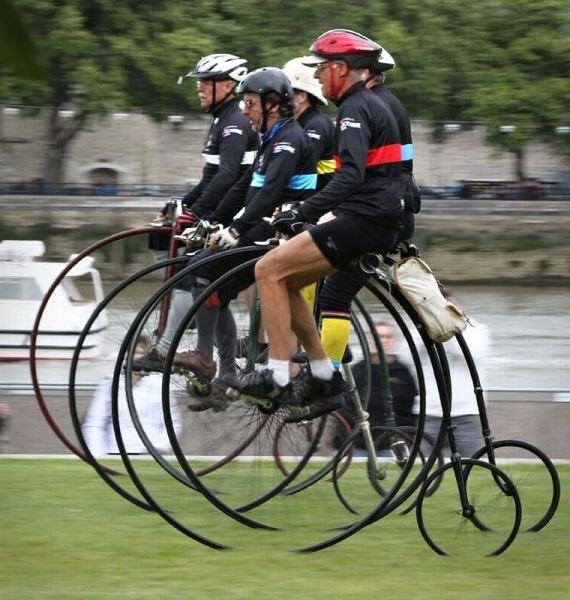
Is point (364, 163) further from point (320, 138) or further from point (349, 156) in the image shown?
point (320, 138)

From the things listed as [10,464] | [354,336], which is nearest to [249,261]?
[354,336]

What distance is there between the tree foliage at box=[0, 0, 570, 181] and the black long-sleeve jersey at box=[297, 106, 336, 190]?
26714 mm

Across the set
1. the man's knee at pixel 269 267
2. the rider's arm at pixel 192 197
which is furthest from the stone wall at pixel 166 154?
the man's knee at pixel 269 267

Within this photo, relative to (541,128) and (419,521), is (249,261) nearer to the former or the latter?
(419,521)

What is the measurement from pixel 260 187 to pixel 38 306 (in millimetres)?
8321

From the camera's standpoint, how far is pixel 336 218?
5016 mm

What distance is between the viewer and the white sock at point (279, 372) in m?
5.25

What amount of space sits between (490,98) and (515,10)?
4059mm

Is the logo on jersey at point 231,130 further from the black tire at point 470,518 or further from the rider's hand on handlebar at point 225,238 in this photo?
the black tire at point 470,518

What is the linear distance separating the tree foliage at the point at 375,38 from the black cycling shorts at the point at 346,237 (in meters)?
28.2

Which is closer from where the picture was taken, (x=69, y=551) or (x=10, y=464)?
(x=69, y=551)

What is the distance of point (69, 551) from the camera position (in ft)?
16.8

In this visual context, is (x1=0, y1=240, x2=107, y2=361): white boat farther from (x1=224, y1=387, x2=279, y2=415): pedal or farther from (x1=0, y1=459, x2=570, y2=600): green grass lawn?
(x1=224, y1=387, x2=279, y2=415): pedal

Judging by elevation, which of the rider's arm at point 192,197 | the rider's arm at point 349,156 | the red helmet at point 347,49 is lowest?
Result: the rider's arm at point 192,197
